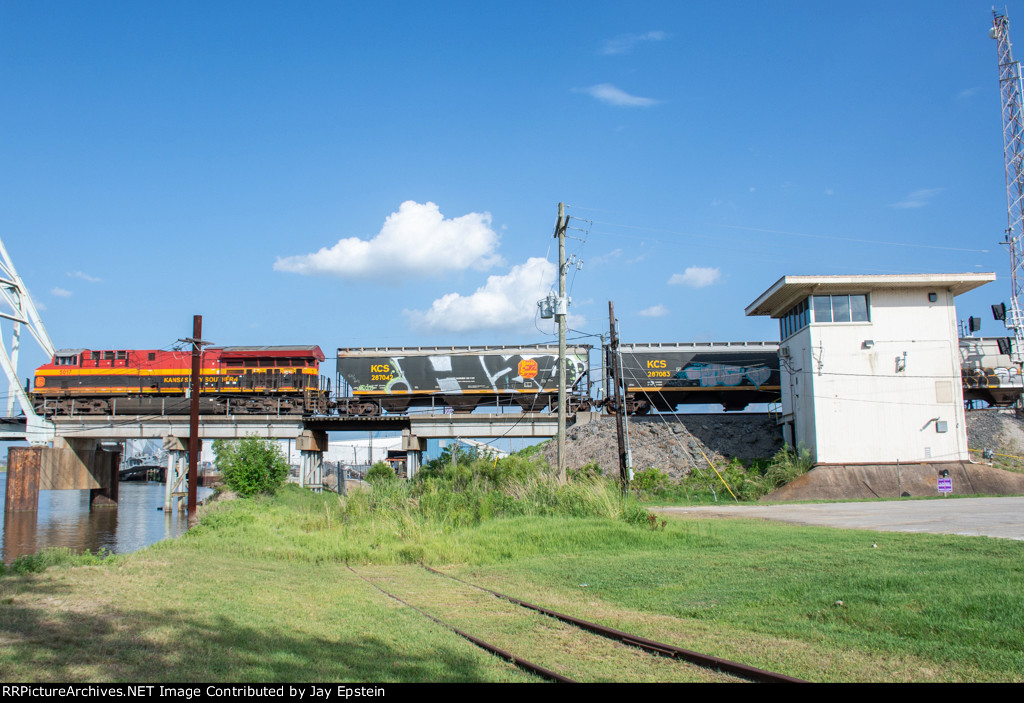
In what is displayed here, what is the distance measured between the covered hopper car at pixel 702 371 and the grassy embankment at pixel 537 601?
22.4 metres

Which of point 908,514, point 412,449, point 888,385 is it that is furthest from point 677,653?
point 412,449

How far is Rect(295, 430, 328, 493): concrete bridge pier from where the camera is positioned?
40062mm

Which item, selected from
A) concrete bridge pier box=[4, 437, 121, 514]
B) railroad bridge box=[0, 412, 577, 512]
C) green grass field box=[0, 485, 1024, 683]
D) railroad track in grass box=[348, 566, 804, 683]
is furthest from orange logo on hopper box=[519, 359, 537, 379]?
railroad track in grass box=[348, 566, 804, 683]

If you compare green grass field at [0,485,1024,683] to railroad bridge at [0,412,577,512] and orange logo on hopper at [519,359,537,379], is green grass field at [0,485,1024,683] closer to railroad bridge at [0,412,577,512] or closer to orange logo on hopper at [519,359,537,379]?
railroad bridge at [0,412,577,512]

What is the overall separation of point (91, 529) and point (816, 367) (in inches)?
1330

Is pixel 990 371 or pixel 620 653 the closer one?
pixel 620 653

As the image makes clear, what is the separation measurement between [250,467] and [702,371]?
24281 millimetres

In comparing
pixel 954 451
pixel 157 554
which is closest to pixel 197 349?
pixel 157 554

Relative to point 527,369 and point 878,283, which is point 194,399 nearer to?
point 527,369

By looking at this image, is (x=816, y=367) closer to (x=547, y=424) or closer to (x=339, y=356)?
(x=547, y=424)

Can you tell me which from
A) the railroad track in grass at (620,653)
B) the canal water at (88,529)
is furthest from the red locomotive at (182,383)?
the railroad track in grass at (620,653)

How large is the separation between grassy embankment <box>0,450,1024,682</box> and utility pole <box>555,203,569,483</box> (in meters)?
7.53

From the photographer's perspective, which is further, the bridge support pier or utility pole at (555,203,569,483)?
the bridge support pier

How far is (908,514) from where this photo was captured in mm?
19828
